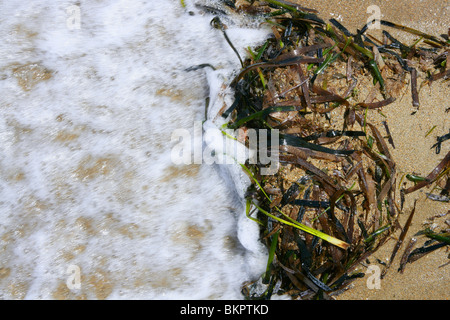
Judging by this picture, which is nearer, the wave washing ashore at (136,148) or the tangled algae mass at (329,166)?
the tangled algae mass at (329,166)

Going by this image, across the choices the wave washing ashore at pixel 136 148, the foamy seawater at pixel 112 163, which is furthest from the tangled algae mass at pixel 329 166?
the foamy seawater at pixel 112 163

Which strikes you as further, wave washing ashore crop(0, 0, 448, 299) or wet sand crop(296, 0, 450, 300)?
wave washing ashore crop(0, 0, 448, 299)

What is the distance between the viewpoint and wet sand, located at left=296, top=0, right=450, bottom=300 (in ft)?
6.68

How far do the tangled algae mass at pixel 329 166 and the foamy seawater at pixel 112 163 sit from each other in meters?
0.23

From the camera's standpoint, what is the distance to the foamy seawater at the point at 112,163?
7.26ft

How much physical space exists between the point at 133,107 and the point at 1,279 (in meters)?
1.50

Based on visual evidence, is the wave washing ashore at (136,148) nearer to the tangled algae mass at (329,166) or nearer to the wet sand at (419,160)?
the tangled algae mass at (329,166)

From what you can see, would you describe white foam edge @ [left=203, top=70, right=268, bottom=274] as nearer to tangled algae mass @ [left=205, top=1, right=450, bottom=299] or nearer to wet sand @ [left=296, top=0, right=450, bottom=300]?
tangled algae mass @ [left=205, top=1, right=450, bottom=299]

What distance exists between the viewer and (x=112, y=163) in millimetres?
2250

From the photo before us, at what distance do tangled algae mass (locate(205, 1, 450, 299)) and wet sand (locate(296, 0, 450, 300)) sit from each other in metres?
0.04

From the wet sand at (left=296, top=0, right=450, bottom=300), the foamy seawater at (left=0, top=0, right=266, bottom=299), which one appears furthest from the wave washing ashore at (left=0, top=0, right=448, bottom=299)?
the wet sand at (left=296, top=0, right=450, bottom=300)

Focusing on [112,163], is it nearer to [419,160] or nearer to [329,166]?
[329,166]
